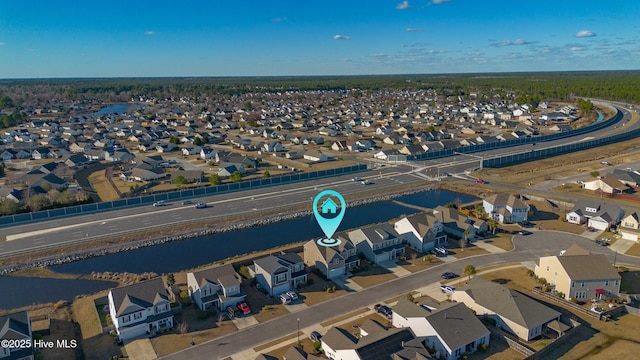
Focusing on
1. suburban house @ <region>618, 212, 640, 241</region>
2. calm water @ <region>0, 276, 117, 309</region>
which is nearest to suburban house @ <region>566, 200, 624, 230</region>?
suburban house @ <region>618, 212, 640, 241</region>

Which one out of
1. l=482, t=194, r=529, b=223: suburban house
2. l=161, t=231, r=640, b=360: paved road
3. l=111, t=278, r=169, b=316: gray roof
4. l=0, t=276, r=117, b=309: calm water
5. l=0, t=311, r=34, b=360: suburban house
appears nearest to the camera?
l=0, t=311, r=34, b=360: suburban house

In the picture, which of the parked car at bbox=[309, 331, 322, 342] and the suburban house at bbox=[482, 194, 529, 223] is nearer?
the parked car at bbox=[309, 331, 322, 342]

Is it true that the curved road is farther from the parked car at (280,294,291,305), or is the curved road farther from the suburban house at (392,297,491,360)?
the suburban house at (392,297,491,360)

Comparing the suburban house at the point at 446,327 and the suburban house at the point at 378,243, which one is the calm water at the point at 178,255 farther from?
the suburban house at the point at 446,327

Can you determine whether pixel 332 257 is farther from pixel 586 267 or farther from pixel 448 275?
pixel 586 267

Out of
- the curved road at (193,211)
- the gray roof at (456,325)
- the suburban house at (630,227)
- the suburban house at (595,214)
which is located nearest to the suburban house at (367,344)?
the gray roof at (456,325)

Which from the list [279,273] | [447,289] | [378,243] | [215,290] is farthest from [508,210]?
[215,290]
